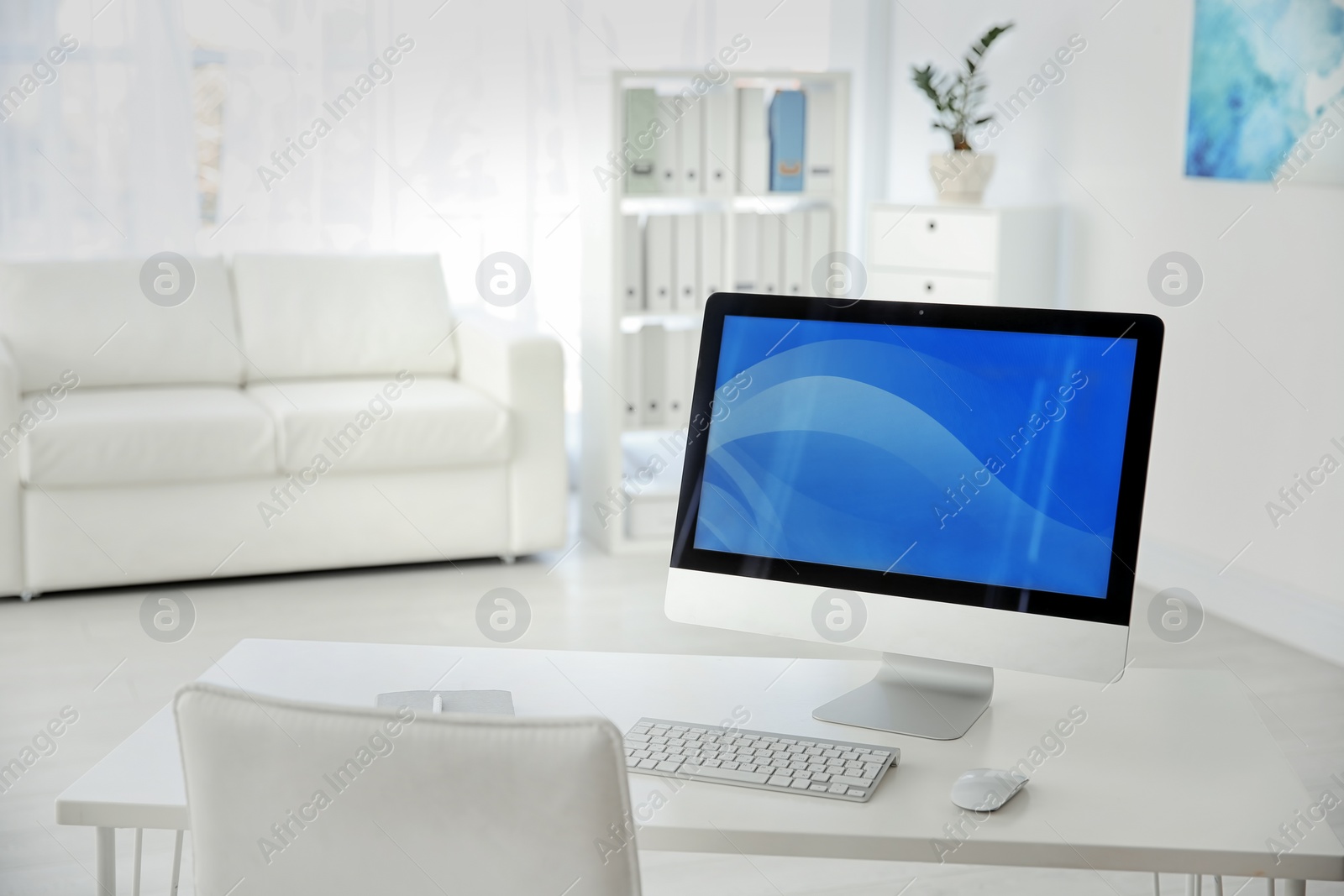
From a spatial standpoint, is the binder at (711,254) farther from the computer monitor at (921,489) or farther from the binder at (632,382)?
the computer monitor at (921,489)

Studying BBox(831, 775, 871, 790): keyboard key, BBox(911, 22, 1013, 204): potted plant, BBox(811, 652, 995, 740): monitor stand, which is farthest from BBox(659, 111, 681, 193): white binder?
BBox(831, 775, 871, 790): keyboard key

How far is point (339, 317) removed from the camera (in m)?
4.34

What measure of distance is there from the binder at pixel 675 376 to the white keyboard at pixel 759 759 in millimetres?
3110

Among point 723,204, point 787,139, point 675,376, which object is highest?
point 787,139

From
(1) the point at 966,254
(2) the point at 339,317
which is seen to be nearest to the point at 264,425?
(2) the point at 339,317

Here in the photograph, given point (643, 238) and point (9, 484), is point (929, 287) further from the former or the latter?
point (9, 484)

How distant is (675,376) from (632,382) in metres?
0.15

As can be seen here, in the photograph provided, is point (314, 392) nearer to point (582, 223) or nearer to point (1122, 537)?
point (582, 223)

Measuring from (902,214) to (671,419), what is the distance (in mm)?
1025

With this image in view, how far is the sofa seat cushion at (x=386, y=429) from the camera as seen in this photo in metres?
3.84

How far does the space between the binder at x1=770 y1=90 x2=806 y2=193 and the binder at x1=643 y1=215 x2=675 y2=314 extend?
393 millimetres

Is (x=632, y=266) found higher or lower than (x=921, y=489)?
higher

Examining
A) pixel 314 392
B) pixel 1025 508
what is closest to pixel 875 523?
pixel 1025 508

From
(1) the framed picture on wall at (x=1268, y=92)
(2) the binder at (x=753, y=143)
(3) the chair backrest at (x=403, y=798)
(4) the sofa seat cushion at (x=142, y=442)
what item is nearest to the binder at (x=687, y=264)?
(2) the binder at (x=753, y=143)
